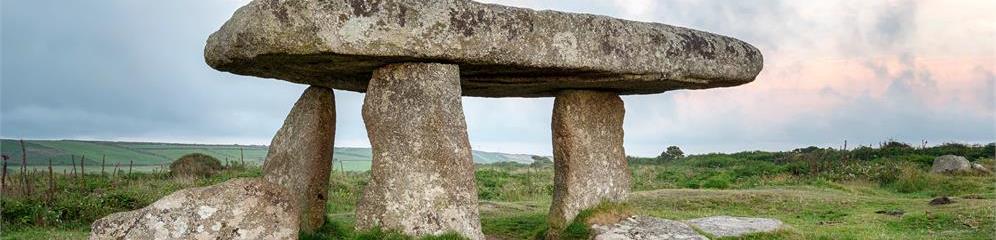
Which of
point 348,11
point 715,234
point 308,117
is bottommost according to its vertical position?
point 715,234

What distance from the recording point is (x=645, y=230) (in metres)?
11.3

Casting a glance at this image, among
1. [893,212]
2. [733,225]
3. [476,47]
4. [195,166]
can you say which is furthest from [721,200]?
[195,166]

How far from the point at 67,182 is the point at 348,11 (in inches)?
505

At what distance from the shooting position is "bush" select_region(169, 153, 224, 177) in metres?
24.9

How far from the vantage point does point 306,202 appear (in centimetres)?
1148

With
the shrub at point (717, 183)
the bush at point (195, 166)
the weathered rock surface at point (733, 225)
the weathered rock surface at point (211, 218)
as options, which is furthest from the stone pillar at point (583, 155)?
the bush at point (195, 166)

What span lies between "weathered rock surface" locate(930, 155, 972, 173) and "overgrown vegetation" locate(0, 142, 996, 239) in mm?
482

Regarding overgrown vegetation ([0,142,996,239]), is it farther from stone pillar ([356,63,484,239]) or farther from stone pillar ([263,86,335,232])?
stone pillar ([263,86,335,232])

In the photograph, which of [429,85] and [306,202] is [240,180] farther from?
[429,85]

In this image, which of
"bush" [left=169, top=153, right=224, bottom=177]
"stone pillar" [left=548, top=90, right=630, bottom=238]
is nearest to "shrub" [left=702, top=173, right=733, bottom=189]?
"stone pillar" [left=548, top=90, right=630, bottom=238]

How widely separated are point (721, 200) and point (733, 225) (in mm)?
5921

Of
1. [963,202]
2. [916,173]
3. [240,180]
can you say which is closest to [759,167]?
[916,173]

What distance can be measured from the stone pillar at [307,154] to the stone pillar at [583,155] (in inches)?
127

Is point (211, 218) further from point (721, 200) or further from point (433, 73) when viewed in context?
point (721, 200)
